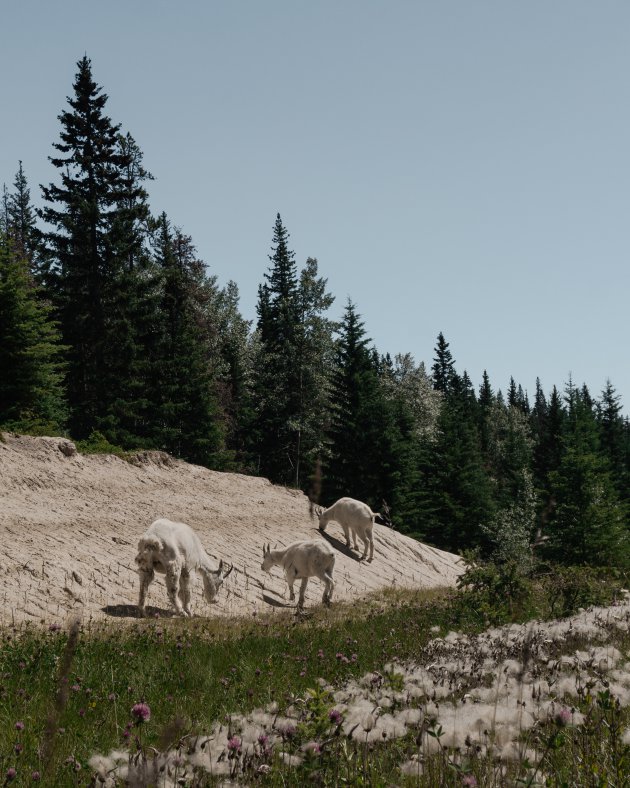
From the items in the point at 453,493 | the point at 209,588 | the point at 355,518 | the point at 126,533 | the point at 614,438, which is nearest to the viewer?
the point at 209,588

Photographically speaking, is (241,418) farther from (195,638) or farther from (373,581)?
(195,638)

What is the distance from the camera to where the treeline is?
124 feet

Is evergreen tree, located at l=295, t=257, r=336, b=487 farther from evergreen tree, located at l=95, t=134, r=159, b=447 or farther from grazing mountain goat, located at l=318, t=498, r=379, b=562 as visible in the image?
grazing mountain goat, located at l=318, t=498, r=379, b=562

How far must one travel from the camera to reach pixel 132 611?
15.5 metres

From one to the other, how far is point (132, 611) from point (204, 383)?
3221cm

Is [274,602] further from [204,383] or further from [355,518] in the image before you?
[204,383]

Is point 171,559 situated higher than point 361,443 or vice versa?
point 361,443

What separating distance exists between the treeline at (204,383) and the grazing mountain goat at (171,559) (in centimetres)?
1188

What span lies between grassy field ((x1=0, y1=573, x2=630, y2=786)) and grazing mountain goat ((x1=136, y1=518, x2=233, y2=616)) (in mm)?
3229

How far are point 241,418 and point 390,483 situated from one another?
72.3 ft

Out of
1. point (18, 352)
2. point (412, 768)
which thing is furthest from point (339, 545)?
point (412, 768)

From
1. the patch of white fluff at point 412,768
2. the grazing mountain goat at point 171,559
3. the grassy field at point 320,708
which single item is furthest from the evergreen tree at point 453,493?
the patch of white fluff at point 412,768

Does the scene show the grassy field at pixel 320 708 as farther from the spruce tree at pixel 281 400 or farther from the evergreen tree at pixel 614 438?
Answer: the evergreen tree at pixel 614 438

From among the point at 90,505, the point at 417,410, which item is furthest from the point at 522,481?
the point at 90,505
